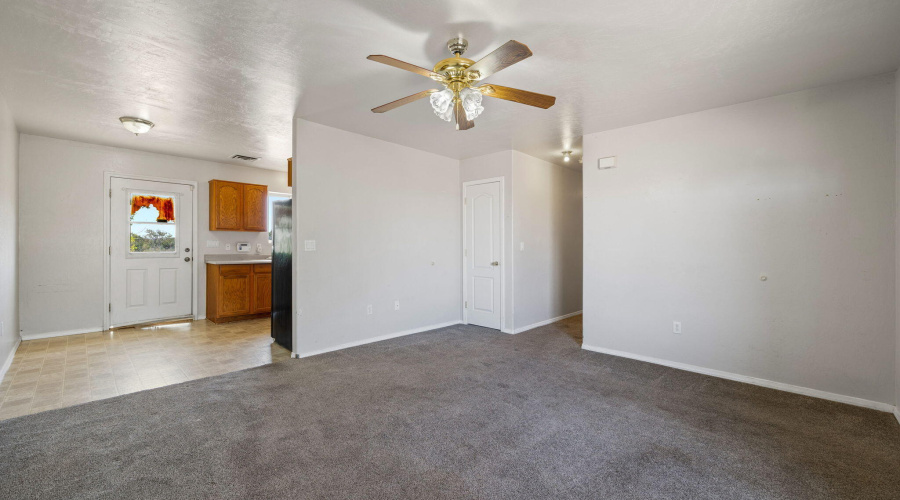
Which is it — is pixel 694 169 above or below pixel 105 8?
below

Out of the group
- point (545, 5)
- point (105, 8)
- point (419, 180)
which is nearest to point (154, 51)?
point (105, 8)

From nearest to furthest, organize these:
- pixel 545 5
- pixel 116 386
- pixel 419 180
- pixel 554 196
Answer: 1. pixel 545 5
2. pixel 116 386
3. pixel 419 180
4. pixel 554 196

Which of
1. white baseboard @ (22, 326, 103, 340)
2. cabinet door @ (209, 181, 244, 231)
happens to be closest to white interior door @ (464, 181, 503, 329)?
cabinet door @ (209, 181, 244, 231)

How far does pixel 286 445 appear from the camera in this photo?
224 centimetres

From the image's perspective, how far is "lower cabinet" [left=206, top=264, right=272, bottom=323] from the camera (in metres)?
5.63

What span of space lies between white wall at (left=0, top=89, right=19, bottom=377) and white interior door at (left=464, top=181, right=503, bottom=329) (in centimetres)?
480

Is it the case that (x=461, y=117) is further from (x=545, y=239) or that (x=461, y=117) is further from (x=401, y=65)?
(x=545, y=239)

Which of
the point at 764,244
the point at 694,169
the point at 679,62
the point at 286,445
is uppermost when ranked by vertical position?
the point at 679,62

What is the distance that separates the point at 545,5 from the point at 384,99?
167 centimetres

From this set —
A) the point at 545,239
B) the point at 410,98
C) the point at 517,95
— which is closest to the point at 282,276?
the point at 410,98

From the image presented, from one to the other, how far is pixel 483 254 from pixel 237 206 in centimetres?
406

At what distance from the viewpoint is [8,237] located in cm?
374

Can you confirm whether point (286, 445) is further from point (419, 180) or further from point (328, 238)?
point (419, 180)

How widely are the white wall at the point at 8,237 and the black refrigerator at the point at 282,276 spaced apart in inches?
87.6
